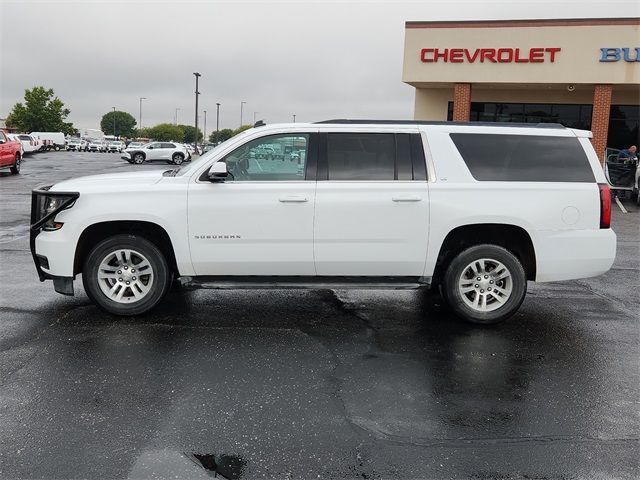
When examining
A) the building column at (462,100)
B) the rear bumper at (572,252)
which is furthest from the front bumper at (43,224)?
the building column at (462,100)

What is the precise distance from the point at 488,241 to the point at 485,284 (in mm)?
461

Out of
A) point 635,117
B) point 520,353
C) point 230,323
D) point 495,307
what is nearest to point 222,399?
point 230,323

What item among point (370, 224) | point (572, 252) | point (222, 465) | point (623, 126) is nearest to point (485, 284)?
point (572, 252)

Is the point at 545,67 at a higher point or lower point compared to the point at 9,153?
higher

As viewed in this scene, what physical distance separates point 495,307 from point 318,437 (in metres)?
2.88

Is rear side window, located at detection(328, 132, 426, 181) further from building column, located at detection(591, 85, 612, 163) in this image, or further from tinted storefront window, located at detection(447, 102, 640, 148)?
tinted storefront window, located at detection(447, 102, 640, 148)

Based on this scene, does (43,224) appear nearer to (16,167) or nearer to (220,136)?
(16,167)

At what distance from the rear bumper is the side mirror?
120 inches

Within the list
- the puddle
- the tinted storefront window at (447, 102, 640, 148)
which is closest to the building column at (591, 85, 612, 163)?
the tinted storefront window at (447, 102, 640, 148)

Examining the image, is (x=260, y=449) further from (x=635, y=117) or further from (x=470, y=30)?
(x=635, y=117)

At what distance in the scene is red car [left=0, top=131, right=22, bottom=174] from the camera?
81.8 ft

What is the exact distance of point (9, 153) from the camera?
25.4 m

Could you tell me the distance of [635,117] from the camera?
24.7 m

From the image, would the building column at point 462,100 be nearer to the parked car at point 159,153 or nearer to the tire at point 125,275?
the tire at point 125,275
